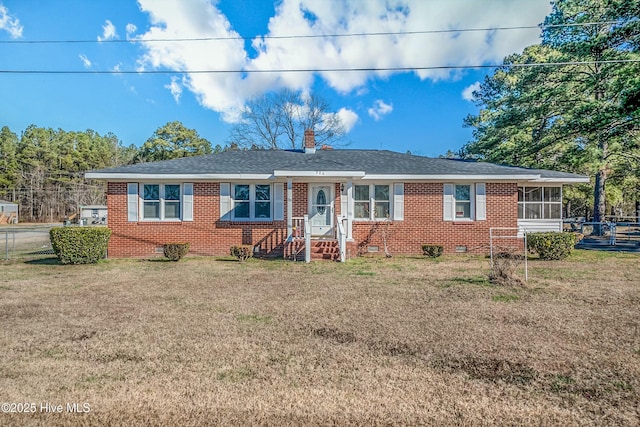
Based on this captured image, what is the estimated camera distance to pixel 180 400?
3037 mm

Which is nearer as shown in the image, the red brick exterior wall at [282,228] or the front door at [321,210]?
the red brick exterior wall at [282,228]

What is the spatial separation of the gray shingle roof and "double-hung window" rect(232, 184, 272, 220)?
0.68 metres

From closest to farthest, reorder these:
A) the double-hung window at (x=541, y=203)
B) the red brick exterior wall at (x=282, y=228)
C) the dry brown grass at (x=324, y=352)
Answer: the dry brown grass at (x=324, y=352) < the red brick exterior wall at (x=282, y=228) < the double-hung window at (x=541, y=203)

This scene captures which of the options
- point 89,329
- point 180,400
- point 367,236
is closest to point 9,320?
point 89,329

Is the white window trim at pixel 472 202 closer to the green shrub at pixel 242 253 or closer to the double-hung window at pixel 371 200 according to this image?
the double-hung window at pixel 371 200

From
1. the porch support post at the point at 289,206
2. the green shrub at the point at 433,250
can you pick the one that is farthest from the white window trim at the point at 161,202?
the green shrub at the point at 433,250

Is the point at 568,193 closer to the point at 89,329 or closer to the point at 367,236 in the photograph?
the point at 367,236

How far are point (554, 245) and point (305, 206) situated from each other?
8653 millimetres

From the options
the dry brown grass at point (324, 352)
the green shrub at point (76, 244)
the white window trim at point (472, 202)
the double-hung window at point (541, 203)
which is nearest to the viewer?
the dry brown grass at point (324, 352)

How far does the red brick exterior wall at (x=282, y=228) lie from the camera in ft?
42.1

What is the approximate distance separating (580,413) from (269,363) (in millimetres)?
2821

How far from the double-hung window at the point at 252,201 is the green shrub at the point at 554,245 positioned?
949 centimetres

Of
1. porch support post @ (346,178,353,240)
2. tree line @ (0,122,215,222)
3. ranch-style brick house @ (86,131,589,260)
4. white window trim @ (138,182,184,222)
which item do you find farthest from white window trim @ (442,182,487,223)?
tree line @ (0,122,215,222)

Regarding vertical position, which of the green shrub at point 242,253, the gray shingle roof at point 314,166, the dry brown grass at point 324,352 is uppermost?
the gray shingle roof at point 314,166
